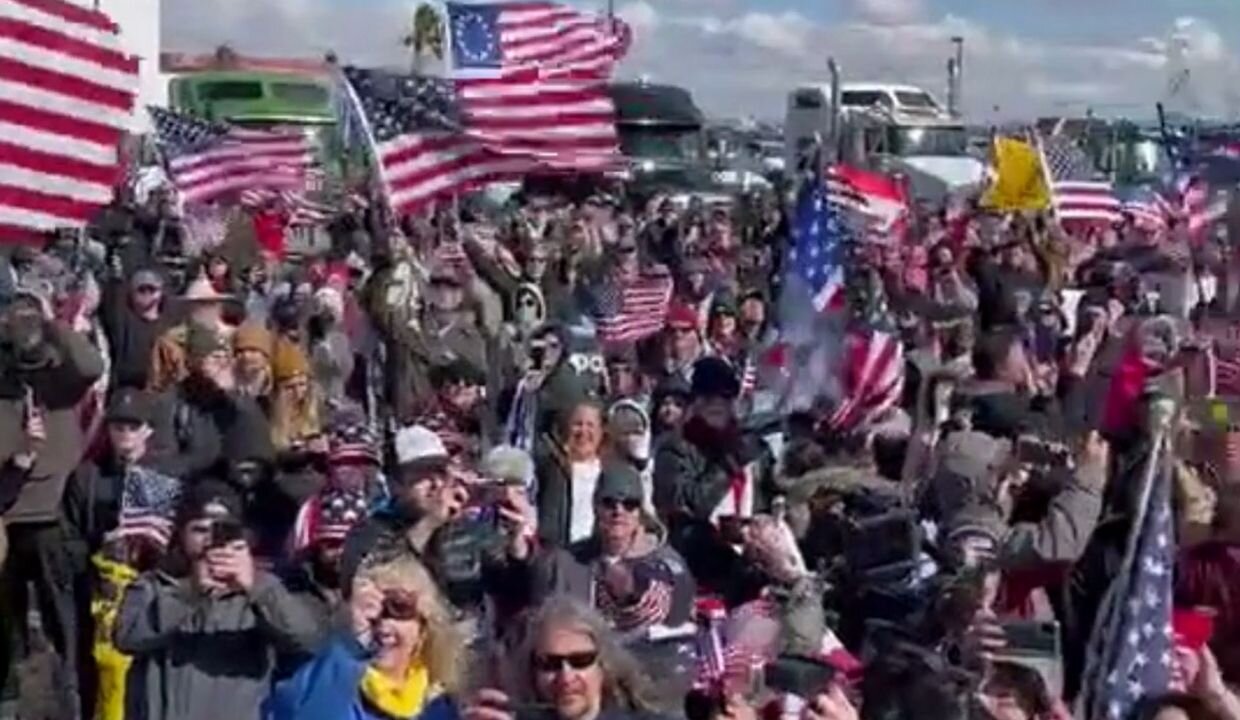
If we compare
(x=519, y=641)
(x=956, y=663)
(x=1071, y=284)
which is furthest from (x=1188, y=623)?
(x=1071, y=284)

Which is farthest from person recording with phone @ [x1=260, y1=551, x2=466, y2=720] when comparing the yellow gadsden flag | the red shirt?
the yellow gadsden flag

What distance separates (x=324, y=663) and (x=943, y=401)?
18.3 ft

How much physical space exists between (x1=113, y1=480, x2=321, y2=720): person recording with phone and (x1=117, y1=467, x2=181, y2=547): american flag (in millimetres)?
658

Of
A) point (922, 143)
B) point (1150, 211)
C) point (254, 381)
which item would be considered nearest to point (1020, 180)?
point (1150, 211)

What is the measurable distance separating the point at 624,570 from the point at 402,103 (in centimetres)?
604

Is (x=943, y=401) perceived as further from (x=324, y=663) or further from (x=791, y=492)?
(x=324, y=663)

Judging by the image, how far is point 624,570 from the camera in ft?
A: 27.8

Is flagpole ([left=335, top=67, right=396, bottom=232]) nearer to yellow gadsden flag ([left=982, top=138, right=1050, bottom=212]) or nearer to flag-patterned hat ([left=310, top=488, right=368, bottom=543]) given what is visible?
flag-patterned hat ([left=310, top=488, right=368, bottom=543])

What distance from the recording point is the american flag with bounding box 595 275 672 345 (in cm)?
1568

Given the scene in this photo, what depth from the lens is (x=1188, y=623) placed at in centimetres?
808

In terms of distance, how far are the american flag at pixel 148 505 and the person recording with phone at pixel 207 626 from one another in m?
0.66

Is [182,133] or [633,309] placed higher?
[182,133]

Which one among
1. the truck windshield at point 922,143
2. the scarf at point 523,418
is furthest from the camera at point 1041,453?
the truck windshield at point 922,143

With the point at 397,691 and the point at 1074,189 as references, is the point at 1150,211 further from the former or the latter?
the point at 397,691
